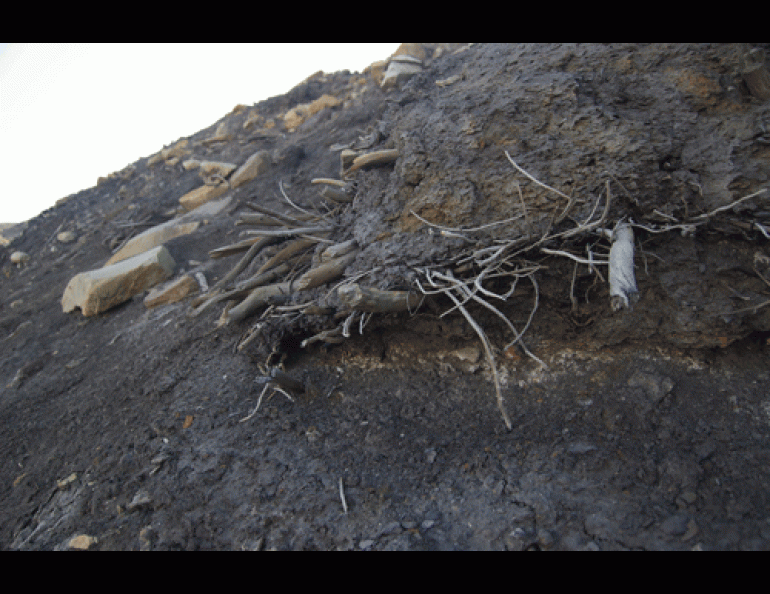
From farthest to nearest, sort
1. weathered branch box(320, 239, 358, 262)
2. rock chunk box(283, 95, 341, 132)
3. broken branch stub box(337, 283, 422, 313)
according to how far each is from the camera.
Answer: rock chunk box(283, 95, 341, 132) < weathered branch box(320, 239, 358, 262) < broken branch stub box(337, 283, 422, 313)

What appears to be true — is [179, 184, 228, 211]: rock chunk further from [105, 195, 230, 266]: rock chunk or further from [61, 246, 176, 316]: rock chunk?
[61, 246, 176, 316]: rock chunk

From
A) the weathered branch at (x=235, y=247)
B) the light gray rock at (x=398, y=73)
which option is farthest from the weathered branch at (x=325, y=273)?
the light gray rock at (x=398, y=73)

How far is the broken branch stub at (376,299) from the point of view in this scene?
215 centimetres

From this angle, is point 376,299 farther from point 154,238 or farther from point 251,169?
point 251,169

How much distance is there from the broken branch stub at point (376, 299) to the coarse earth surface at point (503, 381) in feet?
0.37

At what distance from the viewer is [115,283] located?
4590mm

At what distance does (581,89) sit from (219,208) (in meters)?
5.18

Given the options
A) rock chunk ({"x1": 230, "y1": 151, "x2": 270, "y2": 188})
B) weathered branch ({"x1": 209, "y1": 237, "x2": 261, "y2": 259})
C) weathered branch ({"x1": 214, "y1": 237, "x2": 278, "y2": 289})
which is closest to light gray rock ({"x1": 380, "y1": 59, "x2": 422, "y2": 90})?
rock chunk ({"x1": 230, "y1": 151, "x2": 270, "y2": 188})

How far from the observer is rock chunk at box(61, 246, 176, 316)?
4555 mm

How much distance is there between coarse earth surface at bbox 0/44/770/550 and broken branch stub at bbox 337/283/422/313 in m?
0.11

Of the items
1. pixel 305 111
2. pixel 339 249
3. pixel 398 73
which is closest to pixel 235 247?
pixel 339 249

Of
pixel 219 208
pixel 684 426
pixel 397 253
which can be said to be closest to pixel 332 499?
pixel 397 253

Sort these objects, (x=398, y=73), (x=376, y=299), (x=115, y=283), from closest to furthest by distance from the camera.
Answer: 1. (x=376, y=299)
2. (x=115, y=283)
3. (x=398, y=73)

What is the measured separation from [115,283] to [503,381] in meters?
4.31
